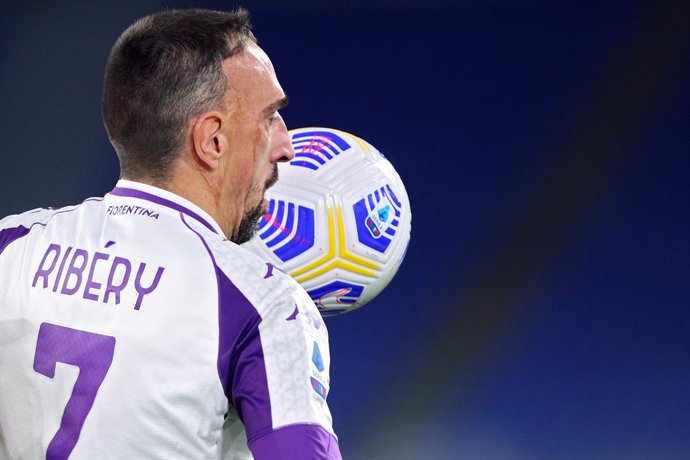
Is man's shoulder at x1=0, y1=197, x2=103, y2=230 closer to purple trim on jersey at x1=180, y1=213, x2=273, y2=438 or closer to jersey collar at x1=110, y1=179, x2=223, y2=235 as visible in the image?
jersey collar at x1=110, y1=179, x2=223, y2=235

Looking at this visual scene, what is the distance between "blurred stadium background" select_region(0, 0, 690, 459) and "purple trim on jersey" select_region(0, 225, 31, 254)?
201cm

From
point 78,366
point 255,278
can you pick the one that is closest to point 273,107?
point 255,278

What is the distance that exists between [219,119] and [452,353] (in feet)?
6.78

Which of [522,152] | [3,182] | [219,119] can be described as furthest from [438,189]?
[219,119]

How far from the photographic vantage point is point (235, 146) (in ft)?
2.96

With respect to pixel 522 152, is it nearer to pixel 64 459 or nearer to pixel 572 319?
Answer: pixel 572 319

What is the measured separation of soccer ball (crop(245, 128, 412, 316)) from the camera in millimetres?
1379

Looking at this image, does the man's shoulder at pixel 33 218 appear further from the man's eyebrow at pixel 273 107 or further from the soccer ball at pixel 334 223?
the soccer ball at pixel 334 223

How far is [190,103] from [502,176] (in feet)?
7.23

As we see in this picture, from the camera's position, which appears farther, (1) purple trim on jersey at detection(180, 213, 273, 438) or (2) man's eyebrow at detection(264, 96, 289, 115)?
(2) man's eyebrow at detection(264, 96, 289, 115)

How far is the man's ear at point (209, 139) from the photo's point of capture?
879mm

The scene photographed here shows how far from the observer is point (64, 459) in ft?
2.57

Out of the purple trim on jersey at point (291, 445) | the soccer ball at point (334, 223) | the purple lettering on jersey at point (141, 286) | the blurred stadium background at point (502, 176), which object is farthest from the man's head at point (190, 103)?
the blurred stadium background at point (502, 176)

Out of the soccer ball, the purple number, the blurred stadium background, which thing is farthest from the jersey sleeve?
the blurred stadium background
